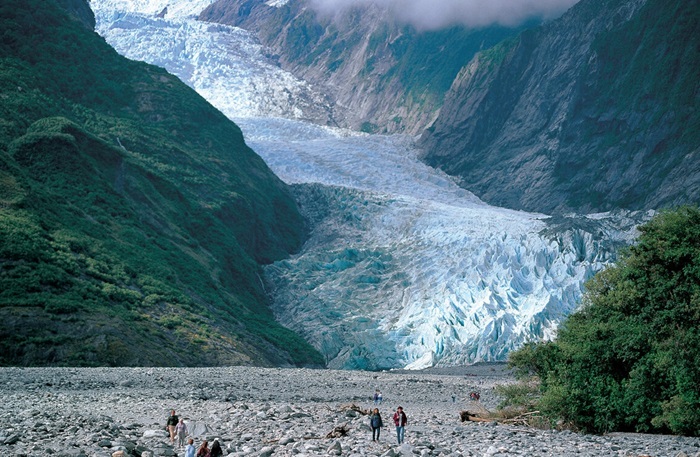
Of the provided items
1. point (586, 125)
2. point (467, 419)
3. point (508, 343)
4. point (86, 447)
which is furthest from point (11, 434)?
point (586, 125)

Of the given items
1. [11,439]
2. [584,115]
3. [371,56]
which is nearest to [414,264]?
[584,115]

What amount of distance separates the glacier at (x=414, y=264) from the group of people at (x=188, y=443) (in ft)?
111

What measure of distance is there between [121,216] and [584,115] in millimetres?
59301

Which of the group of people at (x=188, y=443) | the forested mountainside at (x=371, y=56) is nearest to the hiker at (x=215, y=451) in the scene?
the group of people at (x=188, y=443)

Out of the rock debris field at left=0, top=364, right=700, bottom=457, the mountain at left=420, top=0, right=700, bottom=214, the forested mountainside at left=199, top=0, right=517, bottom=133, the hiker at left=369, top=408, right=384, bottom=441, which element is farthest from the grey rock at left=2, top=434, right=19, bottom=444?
the forested mountainside at left=199, top=0, right=517, bottom=133

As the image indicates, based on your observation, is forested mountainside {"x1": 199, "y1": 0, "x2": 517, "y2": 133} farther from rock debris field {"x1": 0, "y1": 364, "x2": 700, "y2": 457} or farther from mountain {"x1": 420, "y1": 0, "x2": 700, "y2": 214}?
rock debris field {"x1": 0, "y1": 364, "x2": 700, "y2": 457}

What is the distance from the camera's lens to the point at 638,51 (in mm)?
83250

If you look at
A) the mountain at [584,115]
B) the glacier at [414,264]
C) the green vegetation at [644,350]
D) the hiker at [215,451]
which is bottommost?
the hiker at [215,451]

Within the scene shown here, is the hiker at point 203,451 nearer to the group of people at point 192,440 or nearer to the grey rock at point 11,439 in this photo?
the group of people at point 192,440

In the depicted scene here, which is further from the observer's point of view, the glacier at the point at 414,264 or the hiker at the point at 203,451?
the glacier at the point at 414,264

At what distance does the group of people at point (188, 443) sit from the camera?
39.8 ft

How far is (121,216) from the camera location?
4366 centimetres

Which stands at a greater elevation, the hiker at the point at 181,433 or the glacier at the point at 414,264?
the glacier at the point at 414,264

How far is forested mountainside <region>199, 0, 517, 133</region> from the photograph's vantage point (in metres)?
121
